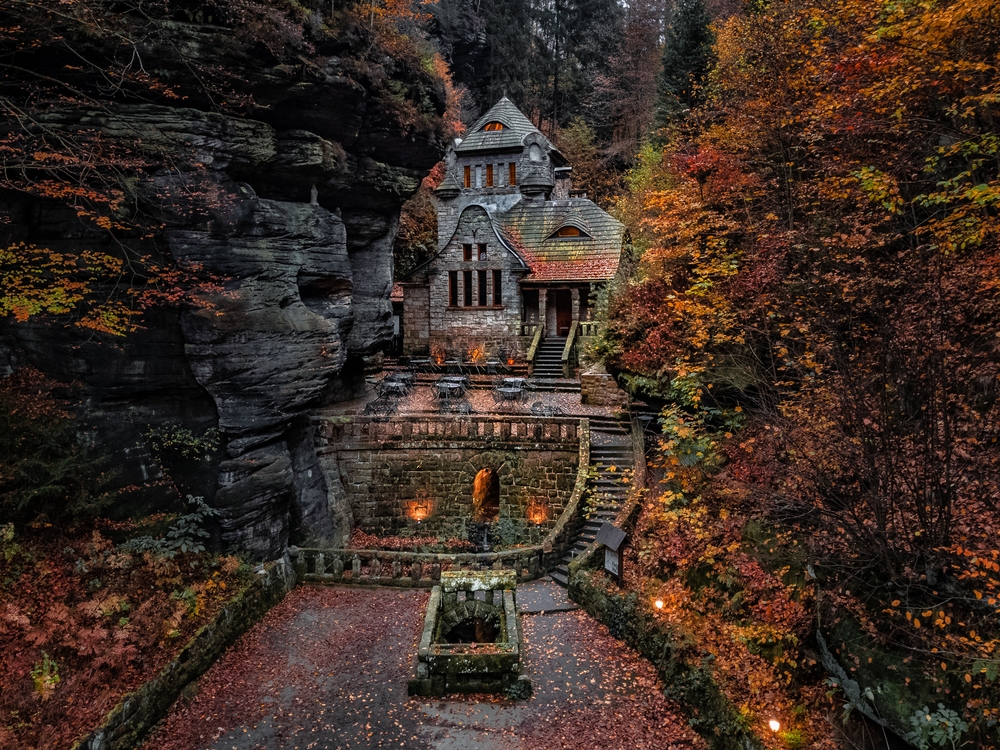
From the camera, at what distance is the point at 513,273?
2764cm

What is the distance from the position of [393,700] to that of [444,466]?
27.7 feet

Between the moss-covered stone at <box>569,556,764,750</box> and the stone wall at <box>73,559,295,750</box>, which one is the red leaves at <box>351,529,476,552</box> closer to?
the stone wall at <box>73,559,295,750</box>

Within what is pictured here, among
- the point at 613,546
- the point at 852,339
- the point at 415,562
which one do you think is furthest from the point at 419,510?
the point at 852,339

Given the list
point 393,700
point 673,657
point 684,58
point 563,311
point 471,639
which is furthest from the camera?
point 563,311

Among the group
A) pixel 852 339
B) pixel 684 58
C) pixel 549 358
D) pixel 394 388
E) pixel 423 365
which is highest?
pixel 684 58

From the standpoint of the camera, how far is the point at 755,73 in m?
13.6

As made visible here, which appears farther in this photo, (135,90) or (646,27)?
(646,27)

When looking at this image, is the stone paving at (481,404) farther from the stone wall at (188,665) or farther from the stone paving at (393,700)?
the stone paving at (393,700)

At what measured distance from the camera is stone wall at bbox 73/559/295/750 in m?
9.07

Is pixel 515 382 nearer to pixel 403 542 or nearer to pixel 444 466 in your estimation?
pixel 444 466

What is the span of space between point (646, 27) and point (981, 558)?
3933 centimetres

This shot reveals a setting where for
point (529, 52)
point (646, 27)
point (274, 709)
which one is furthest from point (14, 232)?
point (529, 52)

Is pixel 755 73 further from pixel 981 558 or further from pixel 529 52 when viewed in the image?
pixel 529 52

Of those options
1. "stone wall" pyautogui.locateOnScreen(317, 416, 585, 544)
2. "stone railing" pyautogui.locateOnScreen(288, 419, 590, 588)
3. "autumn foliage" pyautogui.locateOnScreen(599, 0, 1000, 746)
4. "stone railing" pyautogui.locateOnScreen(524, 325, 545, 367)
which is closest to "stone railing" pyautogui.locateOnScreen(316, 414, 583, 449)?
"stone wall" pyautogui.locateOnScreen(317, 416, 585, 544)
